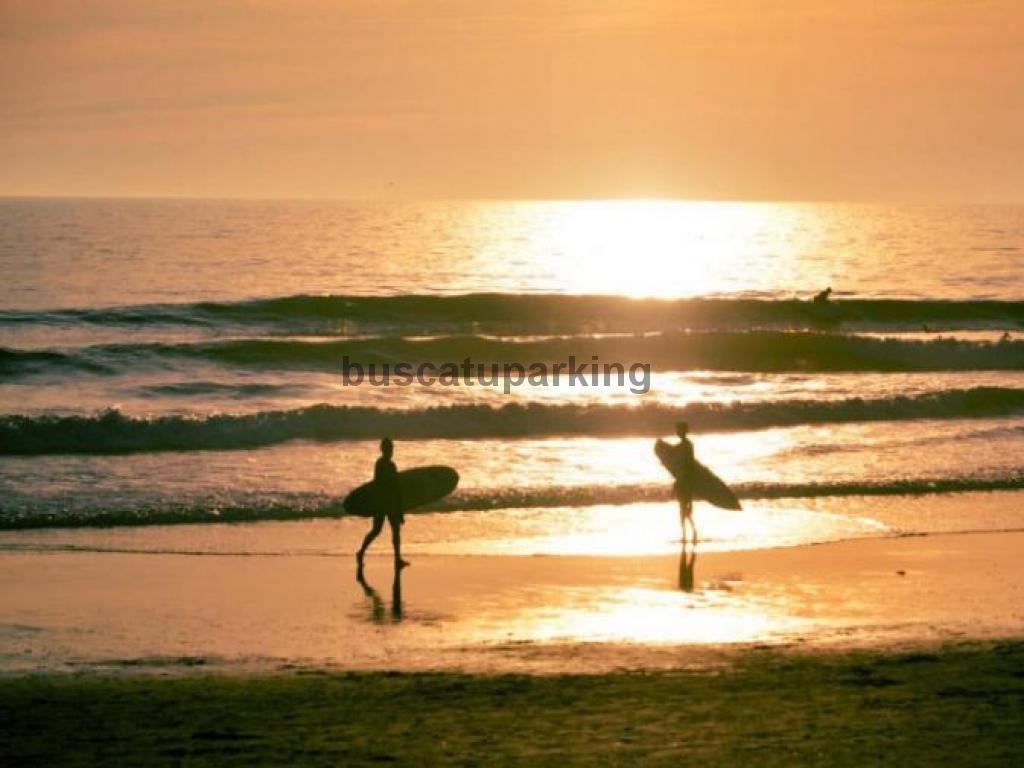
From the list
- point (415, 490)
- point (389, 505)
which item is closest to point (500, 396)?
point (415, 490)

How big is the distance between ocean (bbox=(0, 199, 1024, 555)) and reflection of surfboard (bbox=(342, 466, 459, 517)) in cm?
39

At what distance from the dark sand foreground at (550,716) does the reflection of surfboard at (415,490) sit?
7540 mm

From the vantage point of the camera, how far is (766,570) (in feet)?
55.1

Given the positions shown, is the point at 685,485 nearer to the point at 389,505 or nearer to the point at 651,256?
the point at 389,505

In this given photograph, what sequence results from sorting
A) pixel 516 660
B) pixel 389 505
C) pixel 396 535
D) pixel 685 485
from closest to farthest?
pixel 516 660 < pixel 396 535 < pixel 389 505 < pixel 685 485

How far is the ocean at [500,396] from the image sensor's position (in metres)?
20.6

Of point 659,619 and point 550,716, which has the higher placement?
point 550,716

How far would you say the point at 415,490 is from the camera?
64.9 ft

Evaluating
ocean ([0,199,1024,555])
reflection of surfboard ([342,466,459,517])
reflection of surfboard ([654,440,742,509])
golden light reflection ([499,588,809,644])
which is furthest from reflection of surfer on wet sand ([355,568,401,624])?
reflection of surfboard ([654,440,742,509])

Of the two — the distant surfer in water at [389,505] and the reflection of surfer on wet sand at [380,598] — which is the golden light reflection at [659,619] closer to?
the reflection of surfer on wet sand at [380,598]

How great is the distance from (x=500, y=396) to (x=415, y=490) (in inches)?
603

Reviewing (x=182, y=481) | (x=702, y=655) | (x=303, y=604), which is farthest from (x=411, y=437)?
(x=702, y=655)

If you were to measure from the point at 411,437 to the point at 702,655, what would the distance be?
1701 cm

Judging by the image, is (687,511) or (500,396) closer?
(687,511)
